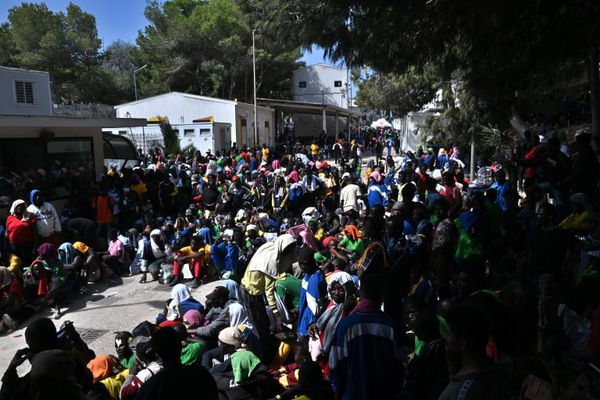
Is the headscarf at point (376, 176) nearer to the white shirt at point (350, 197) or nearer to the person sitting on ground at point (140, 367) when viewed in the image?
the white shirt at point (350, 197)

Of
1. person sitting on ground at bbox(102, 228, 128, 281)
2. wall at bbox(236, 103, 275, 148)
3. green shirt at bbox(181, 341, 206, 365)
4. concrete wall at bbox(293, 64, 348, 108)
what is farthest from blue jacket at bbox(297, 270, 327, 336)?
concrete wall at bbox(293, 64, 348, 108)

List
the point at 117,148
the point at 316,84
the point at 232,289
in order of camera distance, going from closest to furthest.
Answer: the point at 232,289
the point at 117,148
the point at 316,84

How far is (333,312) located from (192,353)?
1586 millimetres

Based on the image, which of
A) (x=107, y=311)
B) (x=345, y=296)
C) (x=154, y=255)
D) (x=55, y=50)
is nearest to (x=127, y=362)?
(x=345, y=296)

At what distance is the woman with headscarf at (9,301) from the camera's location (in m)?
7.37

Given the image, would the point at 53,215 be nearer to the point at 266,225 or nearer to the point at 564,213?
the point at 266,225

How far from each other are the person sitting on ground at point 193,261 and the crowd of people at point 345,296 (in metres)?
0.04

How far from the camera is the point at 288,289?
5887 mm

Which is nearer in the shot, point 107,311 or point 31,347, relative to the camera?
point 31,347

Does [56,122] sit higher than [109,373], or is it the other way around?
[56,122]

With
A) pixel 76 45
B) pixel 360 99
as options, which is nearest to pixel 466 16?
pixel 360 99

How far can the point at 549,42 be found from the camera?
5.70 metres

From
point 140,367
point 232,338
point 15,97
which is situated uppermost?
point 15,97

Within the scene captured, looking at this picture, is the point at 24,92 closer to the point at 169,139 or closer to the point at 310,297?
the point at 169,139
